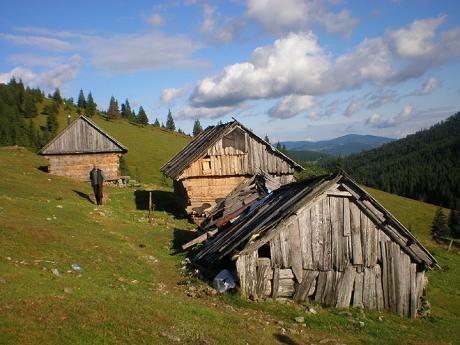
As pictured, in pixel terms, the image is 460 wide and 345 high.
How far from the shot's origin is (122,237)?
1895 centimetres

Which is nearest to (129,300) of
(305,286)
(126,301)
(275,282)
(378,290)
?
(126,301)

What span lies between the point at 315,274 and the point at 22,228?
35.0 ft

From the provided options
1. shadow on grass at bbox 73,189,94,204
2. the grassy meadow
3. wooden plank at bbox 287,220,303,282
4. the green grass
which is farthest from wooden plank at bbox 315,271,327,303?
shadow on grass at bbox 73,189,94,204

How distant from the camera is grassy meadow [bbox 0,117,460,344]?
8320mm

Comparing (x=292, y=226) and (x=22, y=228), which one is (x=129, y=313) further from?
(x=22, y=228)

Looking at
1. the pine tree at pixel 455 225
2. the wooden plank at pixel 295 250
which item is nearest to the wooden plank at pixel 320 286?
the wooden plank at pixel 295 250

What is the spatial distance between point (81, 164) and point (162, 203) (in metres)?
12.2

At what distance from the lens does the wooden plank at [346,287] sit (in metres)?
13.8

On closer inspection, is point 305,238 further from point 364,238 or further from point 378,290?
point 378,290

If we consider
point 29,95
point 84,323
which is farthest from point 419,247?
point 29,95

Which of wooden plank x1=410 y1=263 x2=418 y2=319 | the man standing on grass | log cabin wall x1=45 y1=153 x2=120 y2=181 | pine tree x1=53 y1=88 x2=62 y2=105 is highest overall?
pine tree x1=53 y1=88 x2=62 y2=105

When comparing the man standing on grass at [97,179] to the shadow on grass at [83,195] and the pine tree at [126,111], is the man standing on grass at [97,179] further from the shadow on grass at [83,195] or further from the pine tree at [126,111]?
the pine tree at [126,111]

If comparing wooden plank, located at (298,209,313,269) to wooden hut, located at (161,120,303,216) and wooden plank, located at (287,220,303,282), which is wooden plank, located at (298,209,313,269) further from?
wooden hut, located at (161,120,303,216)

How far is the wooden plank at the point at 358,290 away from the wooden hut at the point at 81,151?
31636mm
